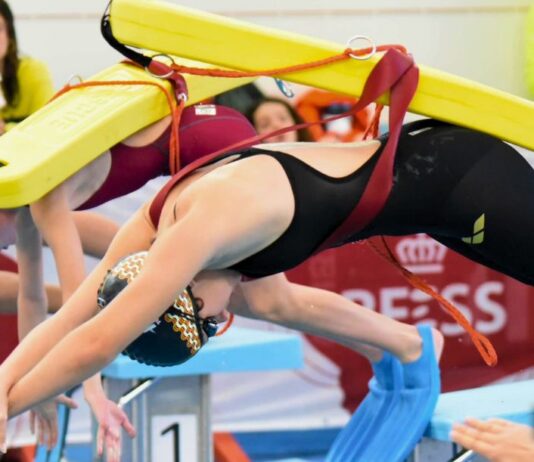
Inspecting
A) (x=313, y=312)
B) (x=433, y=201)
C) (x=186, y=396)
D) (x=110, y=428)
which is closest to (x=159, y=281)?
(x=433, y=201)

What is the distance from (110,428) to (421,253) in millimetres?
2111

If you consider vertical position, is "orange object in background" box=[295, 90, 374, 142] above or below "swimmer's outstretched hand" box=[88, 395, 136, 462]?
below

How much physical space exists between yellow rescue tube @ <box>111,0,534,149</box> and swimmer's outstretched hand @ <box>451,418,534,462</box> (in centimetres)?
65

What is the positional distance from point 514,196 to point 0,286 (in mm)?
1905

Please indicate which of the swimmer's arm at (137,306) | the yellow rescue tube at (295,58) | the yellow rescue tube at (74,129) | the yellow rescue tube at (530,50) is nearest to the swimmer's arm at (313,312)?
the yellow rescue tube at (74,129)

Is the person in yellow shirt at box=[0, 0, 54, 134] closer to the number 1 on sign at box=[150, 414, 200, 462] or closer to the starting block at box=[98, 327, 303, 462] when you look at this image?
the starting block at box=[98, 327, 303, 462]

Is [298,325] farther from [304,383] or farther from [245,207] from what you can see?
[304,383]

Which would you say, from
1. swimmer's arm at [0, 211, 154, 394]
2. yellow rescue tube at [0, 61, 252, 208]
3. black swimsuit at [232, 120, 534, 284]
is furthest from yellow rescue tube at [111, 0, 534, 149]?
yellow rescue tube at [0, 61, 252, 208]

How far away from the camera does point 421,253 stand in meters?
4.70

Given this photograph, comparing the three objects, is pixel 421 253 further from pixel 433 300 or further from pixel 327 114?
pixel 327 114

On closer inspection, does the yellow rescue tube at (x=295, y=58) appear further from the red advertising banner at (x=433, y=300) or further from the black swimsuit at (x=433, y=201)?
the red advertising banner at (x=433, y=300)

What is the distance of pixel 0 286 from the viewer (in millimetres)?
3895

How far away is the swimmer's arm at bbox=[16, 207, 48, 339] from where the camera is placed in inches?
129

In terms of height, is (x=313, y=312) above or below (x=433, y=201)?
below
